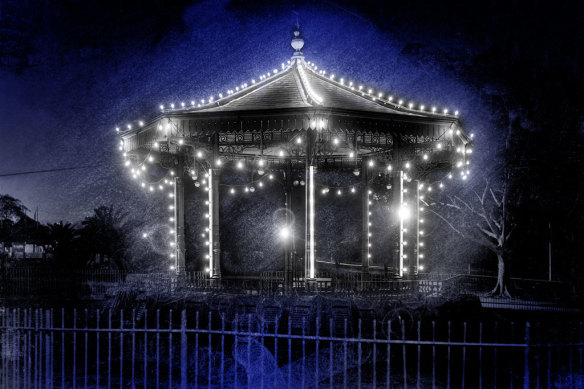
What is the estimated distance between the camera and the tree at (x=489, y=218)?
25.9m

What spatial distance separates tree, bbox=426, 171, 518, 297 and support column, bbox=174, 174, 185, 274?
1186 centimetres

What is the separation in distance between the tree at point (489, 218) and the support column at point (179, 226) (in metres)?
11.9

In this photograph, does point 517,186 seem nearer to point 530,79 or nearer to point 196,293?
point 530,79

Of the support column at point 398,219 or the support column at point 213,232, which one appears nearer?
the support column at point 398,219

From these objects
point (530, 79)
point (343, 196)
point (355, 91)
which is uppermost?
point (530, 79)

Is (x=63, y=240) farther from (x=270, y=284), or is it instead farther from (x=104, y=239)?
(x=270, y=284)

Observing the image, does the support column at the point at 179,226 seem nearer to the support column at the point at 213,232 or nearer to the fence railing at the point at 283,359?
the support column at the point at 213,232

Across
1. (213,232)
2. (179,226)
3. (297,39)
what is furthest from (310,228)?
(297,39)

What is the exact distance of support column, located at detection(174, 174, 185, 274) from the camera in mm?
16391

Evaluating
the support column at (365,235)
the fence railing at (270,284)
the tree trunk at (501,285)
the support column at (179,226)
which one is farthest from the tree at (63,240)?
the tree trunk at (501,285)

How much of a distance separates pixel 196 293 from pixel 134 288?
7.18 feet

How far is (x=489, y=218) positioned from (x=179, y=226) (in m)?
17.3

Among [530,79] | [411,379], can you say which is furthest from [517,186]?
[411,379]

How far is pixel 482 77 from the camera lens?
29.3 m
